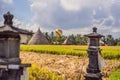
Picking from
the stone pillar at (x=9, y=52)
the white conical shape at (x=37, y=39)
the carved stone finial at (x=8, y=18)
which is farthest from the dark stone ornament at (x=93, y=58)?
the white conical shape at (x=37, y=39)

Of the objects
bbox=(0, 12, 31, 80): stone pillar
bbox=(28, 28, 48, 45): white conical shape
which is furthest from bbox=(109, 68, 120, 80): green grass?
bbox=(28, 28, 48, 45): white conical shape

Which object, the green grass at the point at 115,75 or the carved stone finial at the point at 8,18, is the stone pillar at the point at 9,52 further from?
the green grass at the point at 115,75

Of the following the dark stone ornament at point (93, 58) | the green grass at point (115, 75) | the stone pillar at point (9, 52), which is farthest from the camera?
the green grass at point (115, 75)

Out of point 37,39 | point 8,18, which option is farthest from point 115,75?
point 37,39

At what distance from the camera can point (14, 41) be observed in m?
4.83

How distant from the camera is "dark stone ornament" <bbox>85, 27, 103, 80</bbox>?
894 cm

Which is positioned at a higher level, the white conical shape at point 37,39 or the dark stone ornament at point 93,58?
the white conical shape at point 37,39

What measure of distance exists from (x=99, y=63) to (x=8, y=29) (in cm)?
489

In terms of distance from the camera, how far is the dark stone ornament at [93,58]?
894cm

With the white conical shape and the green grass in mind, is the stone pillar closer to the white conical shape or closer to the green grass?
the green grass

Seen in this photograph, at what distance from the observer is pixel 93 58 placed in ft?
30.0

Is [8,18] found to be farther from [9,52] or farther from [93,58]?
[93,58]

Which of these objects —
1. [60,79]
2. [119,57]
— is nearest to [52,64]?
[60,79]

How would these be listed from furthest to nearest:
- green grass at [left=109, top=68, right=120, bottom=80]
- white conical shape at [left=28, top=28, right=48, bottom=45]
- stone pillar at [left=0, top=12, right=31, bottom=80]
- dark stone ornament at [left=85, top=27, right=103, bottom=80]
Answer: white conical shape at [left=28, top=28, right=48, bottom=45]
green grass at [left=109, top=68, right=120, bottom=80]
dark stone ornament at [left=85, top=27, right=103, bottom=80]
stone pillar at [left=0, top=12, right=31, bottom=80]
